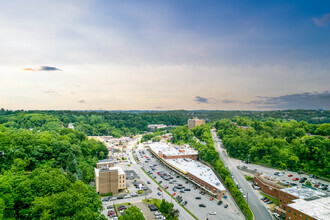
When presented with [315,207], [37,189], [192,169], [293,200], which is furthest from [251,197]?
[37,189]

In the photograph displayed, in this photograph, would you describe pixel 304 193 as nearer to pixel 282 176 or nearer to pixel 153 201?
pixel 282 176

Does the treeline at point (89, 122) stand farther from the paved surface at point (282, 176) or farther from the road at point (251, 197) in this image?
the paved surface at point (282, 176)

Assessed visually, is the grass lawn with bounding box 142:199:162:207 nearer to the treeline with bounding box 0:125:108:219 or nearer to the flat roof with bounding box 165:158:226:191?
the treeline with bounding box 0:125:108:219

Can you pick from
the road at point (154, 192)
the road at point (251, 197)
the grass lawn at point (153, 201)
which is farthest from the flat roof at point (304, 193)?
the grass lawn at point (153, 201)

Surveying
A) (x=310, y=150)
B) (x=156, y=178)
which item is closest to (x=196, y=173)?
(x=156, y=178)

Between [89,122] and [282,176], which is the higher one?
[89,122]

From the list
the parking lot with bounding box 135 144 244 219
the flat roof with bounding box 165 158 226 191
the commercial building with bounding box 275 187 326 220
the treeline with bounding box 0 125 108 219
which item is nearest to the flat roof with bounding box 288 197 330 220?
the commercial building with bounding box 275 187 326 220

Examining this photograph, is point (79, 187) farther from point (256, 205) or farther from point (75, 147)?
point (256, 205)
